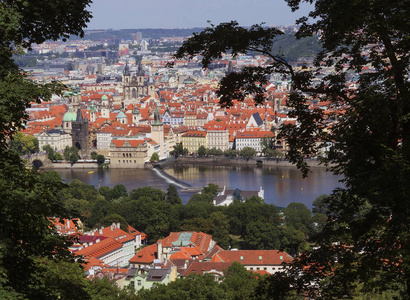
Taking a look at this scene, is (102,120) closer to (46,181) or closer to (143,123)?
(143,123)

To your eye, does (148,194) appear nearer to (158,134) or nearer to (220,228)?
(220,228)

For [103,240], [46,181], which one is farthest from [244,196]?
[46,181]

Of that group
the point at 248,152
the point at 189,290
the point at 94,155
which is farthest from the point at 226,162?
the point at 189,290

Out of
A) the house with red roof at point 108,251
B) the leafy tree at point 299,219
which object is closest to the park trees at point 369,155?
the house with red roof at point 108,251

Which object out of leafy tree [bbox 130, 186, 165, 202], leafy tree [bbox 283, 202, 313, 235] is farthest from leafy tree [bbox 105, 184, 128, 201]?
leafy tree [bbox 283, 202, 313, 235]

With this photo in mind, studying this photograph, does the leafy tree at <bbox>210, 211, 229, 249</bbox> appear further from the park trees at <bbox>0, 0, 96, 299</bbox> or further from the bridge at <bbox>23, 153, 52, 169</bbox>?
the bridge at <bbox>23, 153, 52, 169</bbox>

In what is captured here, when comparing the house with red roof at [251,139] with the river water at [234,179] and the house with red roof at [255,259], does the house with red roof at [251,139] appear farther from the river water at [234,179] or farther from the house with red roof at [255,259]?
the house with red roof at [255,259]
